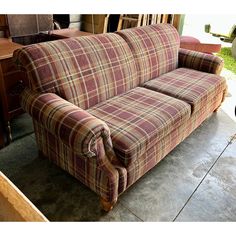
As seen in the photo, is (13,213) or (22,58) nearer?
(13,213)

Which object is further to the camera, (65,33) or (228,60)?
(228,60)

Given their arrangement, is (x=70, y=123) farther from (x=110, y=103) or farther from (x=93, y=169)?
(x=110, y=103)

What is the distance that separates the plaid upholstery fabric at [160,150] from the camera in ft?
5.03

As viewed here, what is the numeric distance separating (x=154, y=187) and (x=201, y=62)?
143 centimetres

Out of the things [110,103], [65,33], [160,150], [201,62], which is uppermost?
[65,33]

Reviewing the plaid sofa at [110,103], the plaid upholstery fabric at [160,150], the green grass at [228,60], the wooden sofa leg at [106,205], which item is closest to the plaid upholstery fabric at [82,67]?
the plaid sofa at [110,103]

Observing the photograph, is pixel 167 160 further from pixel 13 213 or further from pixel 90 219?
pixel 13 213

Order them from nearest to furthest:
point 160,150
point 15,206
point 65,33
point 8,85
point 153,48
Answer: point 15,206, point 160,150, point 8,85, point 153,48, point 65,33

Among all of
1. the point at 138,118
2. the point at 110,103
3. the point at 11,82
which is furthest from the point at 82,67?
the point at 11,82

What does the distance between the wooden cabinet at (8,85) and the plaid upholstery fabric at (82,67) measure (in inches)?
12.6

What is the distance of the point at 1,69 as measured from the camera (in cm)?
183

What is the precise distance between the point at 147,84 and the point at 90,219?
1204mm

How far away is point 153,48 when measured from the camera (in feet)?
7.41
